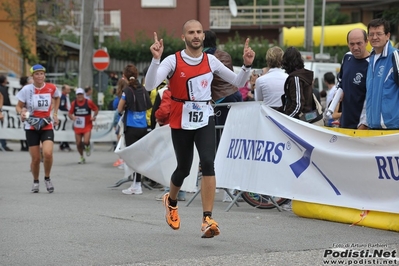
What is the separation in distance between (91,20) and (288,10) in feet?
96.4

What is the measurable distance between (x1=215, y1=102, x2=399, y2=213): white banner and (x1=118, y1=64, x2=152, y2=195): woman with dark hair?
9.22 feet

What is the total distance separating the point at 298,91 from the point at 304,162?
1024 millimetres

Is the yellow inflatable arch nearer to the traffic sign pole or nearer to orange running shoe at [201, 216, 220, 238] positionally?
the traffic sign pole

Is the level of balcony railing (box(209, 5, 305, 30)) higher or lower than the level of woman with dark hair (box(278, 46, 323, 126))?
higher

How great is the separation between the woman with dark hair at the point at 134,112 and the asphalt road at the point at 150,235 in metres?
0.89

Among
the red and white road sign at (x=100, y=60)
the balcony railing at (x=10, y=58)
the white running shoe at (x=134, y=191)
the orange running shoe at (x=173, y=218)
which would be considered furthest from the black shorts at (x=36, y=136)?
the balcony railing at (x=10, y=58)

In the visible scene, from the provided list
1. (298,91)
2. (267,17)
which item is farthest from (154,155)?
(267,17)

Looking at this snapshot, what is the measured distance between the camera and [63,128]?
84.1 feet

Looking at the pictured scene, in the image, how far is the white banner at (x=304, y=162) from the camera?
891 centimetres

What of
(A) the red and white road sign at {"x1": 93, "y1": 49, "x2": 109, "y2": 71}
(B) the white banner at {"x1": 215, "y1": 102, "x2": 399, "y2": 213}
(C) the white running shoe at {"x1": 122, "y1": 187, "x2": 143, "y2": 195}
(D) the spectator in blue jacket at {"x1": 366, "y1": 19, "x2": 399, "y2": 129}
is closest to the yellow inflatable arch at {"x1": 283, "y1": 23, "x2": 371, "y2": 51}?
(A) the red and white road sign at {"x1": 93, "y1": 49, "x2": 109, "y2": 71}

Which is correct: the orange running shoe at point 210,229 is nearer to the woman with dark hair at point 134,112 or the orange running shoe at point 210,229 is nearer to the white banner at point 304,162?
the white banner at point 304,162

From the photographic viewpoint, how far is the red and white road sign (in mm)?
29016

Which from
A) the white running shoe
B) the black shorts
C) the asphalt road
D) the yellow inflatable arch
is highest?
the yellow inflatable arch

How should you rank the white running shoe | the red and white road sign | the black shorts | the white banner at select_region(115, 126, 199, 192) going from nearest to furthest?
the white banner at select_region(115, 126, 199, 192) < the black shorts < the white running shoe < the red and white road sign
